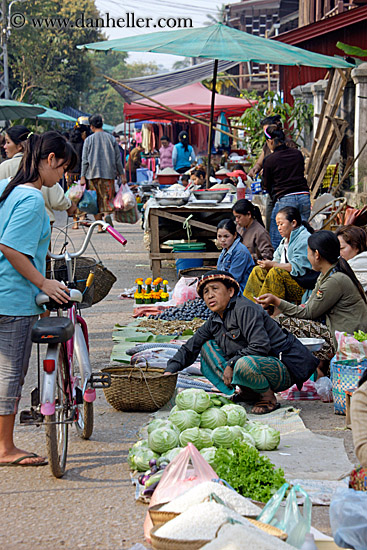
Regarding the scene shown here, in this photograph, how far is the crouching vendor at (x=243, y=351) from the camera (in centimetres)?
548

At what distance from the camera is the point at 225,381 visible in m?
5.56

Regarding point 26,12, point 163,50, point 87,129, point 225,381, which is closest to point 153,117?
point 87,129

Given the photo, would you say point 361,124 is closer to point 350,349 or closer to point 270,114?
point 270,114

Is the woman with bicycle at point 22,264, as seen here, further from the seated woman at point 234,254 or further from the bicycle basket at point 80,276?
the seated woman at point 234,254

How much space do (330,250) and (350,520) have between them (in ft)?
10.6

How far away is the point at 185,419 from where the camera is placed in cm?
486

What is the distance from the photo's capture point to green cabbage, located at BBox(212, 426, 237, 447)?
462 centimetres

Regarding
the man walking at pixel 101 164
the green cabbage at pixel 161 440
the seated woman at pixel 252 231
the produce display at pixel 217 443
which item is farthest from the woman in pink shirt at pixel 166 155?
the green cabbage at pixel 161 440

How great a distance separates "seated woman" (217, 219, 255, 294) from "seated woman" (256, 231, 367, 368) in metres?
1.92

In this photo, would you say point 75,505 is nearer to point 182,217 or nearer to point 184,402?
point 184,402

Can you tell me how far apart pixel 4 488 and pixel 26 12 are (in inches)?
1534

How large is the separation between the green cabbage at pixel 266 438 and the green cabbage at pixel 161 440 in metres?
0.57

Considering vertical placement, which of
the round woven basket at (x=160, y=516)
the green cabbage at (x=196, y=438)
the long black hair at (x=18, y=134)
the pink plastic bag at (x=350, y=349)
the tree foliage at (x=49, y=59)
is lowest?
the green cabbage at (x=196, y=438)

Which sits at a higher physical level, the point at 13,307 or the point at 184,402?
the point at 13,307
